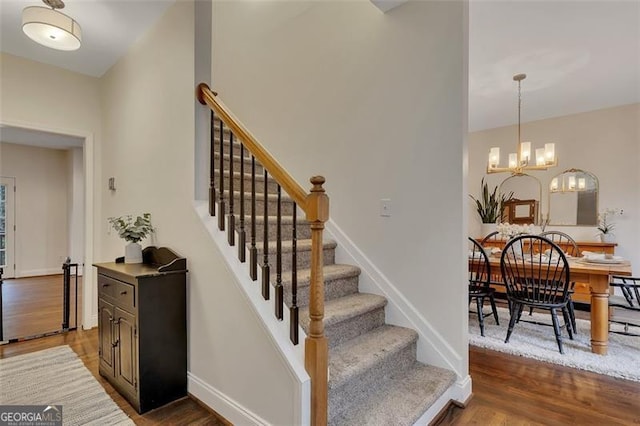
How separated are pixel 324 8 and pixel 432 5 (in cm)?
116

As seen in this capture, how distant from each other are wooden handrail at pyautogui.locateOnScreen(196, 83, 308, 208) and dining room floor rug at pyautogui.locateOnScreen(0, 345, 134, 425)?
1650 mm

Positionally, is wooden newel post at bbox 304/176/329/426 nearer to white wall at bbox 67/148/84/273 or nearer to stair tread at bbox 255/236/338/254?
stair tread at bbox 255/236/338/254

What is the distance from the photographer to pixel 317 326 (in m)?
1.51

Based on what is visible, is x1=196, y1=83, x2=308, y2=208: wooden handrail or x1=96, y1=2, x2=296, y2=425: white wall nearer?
x1=196, y1=83, x2=308, y2=208: wooden handrail

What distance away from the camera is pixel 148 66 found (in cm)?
270

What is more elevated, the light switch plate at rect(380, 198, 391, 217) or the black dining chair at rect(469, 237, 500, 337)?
the light switch plate at rect(380, 198, 391, 217)

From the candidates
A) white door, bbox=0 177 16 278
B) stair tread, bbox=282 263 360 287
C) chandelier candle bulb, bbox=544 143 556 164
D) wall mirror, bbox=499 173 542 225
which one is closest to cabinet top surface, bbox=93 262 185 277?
stair tread, bbox=282 263 360 287

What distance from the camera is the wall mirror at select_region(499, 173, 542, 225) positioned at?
5578mm

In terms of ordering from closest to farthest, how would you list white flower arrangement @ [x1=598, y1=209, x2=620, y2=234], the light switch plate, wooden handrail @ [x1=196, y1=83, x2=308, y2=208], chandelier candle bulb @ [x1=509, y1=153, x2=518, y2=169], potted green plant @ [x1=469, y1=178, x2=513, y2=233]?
wooden handrail @ [x1=196, y1=83, x2=308, y2=208], the light switch plate, chandelier candle bulb @ [x1=509, y1=153, x2=518, y2=169], white flower arrangement @ [x1=598, y1=209, x2=620, y2=234], potted green plant @ [x1=469, y1=178, x2=513, y2=233]

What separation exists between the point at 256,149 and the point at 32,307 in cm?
443

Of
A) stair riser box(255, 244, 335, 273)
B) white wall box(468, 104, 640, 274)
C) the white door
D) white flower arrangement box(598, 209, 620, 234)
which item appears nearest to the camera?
stair riser box(255, 244, 335, 273)

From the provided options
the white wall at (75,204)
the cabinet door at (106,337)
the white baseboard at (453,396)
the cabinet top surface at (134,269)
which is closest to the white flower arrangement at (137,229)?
the cabinet top surface at (134,269)

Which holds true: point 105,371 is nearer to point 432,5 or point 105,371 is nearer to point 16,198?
point 432,5

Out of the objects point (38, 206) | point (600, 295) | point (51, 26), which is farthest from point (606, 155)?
point (38, 206)
